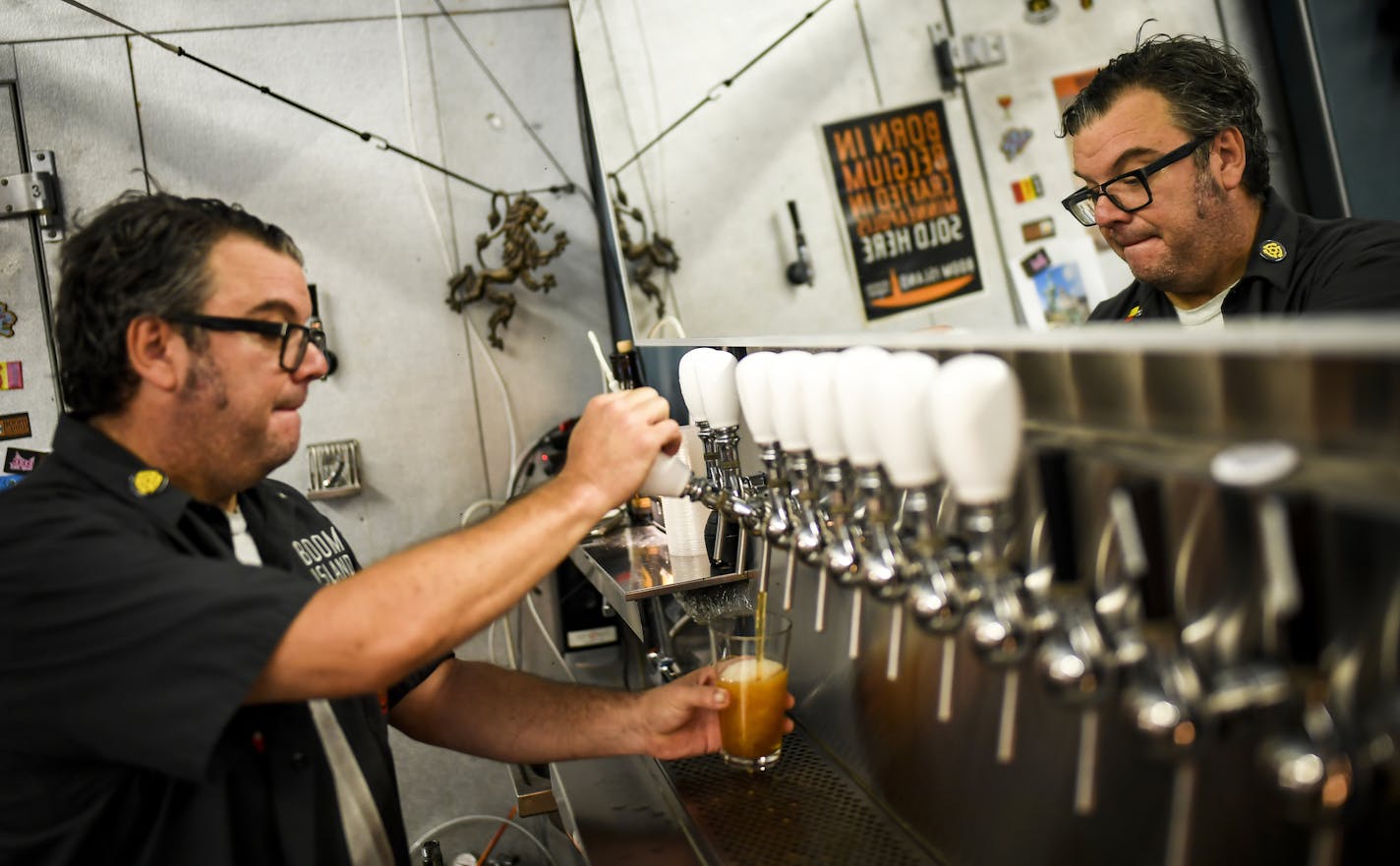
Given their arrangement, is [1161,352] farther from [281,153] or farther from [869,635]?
[281,153]

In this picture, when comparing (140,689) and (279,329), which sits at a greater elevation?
(279,329)

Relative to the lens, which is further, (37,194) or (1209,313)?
(37,194)

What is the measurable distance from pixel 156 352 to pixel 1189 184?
5.92 ft

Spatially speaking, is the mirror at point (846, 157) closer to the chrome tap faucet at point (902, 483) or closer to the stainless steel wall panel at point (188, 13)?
the stainless steel wall panel at point (188, 13)

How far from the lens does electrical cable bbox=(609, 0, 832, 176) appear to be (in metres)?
2.88

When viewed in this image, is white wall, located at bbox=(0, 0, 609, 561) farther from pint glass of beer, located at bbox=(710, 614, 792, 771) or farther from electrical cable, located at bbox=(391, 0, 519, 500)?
pint glass of beer, located at bbox=(710, 614, 792, 771)

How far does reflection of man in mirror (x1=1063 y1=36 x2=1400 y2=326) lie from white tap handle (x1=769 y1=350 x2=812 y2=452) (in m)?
1.17

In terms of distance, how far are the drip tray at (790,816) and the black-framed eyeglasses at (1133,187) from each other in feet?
3.86

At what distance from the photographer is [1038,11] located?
263 cm

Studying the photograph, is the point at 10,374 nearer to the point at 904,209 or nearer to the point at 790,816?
the point at 904,209

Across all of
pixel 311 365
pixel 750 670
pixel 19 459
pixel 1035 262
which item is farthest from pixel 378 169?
pixel 750 670

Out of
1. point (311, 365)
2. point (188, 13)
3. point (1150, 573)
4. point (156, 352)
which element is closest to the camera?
point (1150, 573)

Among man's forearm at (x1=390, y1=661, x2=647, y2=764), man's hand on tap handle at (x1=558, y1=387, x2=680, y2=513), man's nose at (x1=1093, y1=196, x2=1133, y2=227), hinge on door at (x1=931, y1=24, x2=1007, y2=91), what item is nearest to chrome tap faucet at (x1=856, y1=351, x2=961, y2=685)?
man's hand on tap handle at (x1=558, y1=387, x2=680, y2=513)

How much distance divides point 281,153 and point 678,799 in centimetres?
245
